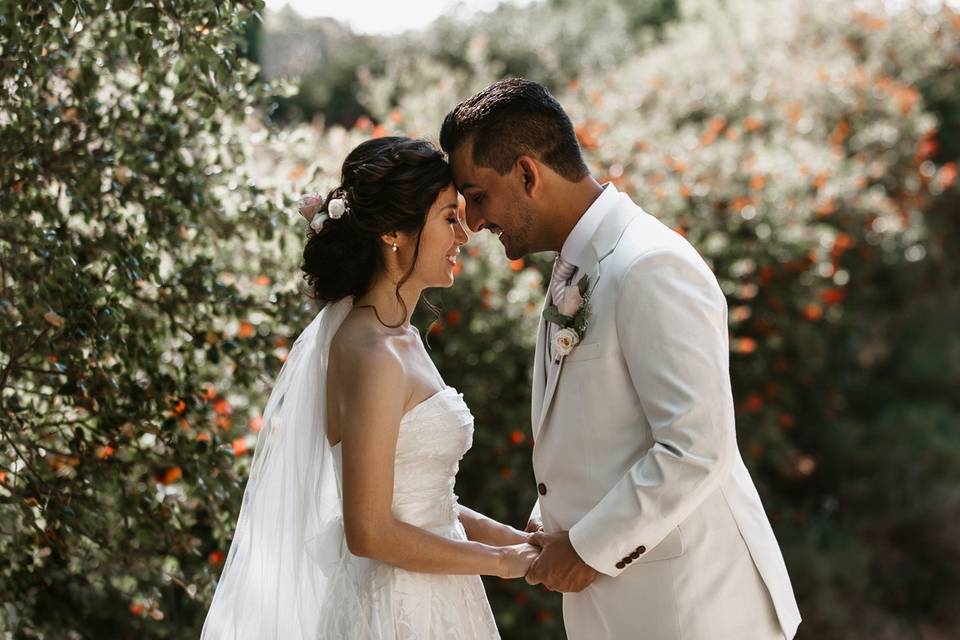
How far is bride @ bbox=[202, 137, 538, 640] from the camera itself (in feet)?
9.07

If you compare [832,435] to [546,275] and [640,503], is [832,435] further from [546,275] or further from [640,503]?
[640,503]

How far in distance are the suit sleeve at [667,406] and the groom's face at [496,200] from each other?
382 millimetres

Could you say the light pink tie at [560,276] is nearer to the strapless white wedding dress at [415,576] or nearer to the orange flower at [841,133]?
the strapless white wedding dress at [415,576]

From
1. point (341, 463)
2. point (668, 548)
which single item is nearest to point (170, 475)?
point (341, 463)

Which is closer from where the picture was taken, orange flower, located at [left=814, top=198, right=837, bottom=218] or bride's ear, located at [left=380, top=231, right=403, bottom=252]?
bride's ear, located at [left=380, top=231, right=403, bottom=252]

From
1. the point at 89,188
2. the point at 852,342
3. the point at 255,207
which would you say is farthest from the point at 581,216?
the point at 852,342

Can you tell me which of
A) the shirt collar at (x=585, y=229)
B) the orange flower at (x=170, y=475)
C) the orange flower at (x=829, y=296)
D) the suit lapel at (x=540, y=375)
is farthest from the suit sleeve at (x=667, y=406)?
the orange flower at (x=829, y=296)

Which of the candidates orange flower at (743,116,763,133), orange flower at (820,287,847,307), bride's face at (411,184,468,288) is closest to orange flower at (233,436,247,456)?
bride's face at (411,184,468,288)

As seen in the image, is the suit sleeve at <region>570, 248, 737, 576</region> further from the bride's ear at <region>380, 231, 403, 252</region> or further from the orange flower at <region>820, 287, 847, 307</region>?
the orange flower at <region>820, 287, 847, 307</region>

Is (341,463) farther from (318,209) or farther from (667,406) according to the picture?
(667,406)

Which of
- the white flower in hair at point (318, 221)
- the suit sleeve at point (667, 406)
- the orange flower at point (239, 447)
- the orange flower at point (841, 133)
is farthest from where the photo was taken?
the orange flower at point (841, 133)

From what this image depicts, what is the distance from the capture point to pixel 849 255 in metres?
8.60

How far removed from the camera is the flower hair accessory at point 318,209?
9.20 ft

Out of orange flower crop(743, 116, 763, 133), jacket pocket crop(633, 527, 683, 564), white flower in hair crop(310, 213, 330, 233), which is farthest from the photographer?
orange flower crop(743, 116, 763, 133)
